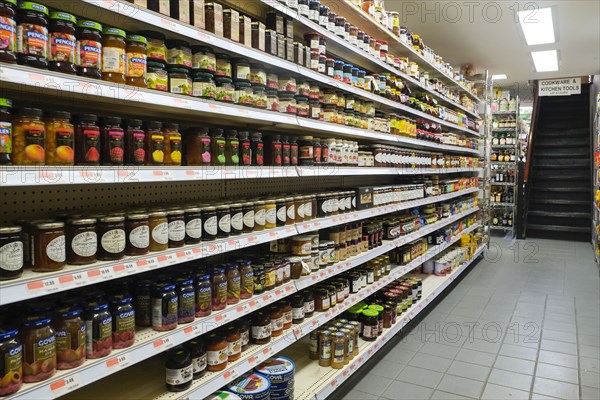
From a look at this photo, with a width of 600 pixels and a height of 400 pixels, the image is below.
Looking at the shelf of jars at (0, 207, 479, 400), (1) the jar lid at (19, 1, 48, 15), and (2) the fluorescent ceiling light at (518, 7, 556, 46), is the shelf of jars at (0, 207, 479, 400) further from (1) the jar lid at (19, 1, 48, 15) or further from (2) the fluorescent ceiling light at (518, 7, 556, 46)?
(2) the fluorescent ceiling light at (518, 7, 556, 46)

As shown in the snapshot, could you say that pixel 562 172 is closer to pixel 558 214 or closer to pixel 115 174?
pixel 558 214

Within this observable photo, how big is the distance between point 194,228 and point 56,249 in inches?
22.0

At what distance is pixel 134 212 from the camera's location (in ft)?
5.19

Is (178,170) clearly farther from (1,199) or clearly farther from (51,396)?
(51,396)

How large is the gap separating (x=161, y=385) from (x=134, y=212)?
832 mm

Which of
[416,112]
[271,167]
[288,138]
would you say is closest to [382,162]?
[416,112]

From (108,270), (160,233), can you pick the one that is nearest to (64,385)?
(108,270)

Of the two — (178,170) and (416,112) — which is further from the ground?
(416,112)

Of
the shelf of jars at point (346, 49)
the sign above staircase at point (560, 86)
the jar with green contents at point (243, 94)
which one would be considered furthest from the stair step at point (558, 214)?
the jar with green contents at point (243, 94)

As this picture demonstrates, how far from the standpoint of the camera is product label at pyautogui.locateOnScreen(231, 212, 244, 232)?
6.52 ft

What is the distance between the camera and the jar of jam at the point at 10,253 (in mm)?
1183

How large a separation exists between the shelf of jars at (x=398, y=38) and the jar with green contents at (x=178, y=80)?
162 centimetres

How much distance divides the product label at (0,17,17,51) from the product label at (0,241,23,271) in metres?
0.54

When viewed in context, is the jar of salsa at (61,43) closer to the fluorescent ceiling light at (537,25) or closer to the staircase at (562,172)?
the fluorescent ceiling light at (537,25)
